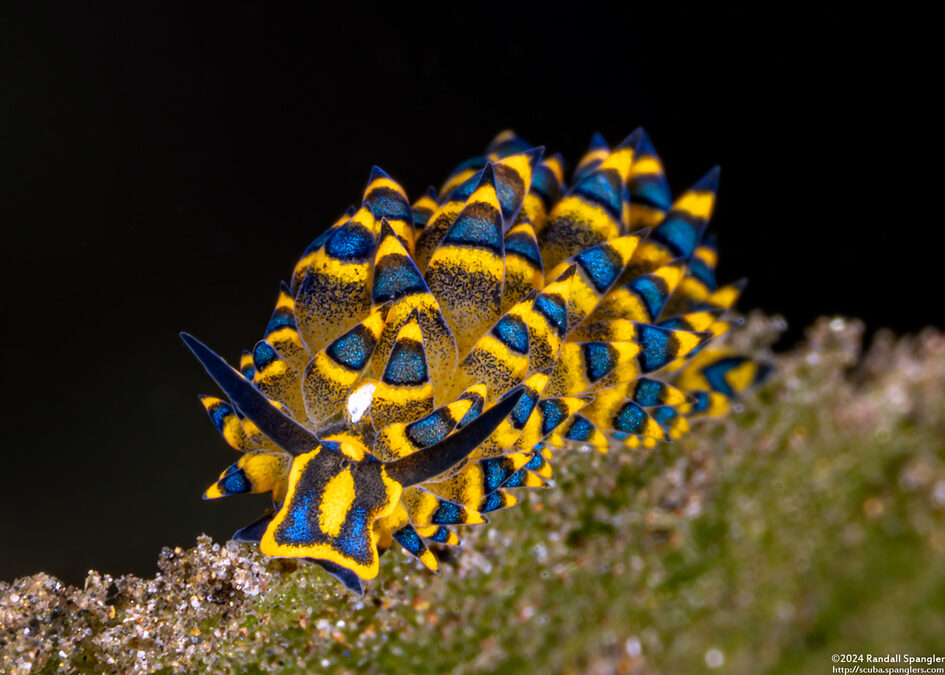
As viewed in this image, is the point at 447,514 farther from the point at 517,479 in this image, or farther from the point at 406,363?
the point at 406,363

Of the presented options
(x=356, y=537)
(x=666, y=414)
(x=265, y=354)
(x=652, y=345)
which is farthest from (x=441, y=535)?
(x=666, y=414)

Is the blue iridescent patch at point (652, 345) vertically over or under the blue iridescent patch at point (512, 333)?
over

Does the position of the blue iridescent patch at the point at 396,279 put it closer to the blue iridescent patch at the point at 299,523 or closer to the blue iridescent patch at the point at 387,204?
the blue iridescent patch at the point at 387,204

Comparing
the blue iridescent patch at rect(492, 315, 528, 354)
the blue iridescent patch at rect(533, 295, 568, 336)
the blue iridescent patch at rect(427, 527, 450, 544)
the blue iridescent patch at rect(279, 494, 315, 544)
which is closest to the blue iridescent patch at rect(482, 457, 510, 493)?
the blue iridescent patch at rect(427, 527, 450, 544)

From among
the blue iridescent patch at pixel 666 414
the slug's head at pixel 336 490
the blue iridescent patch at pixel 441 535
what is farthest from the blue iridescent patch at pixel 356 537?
the blue iridescent patch at pixel 666 414

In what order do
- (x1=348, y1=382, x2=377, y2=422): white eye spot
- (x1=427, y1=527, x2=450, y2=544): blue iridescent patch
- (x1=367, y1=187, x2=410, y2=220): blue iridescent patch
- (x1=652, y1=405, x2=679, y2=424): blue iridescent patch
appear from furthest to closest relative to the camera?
(x1=652, y1=405, x2=679, y2=424): blue iridescent patch, (x1=367, y1=187, x2=410, y2=220): blue iridescent patch, (x1=427, y1=527, x2=450, y2=544): blue iridescent patch, (x1=348, y1=382, x2=377, y2=422): white eye spot

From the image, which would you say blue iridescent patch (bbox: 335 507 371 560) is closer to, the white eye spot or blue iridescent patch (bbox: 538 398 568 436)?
the white eye spot
